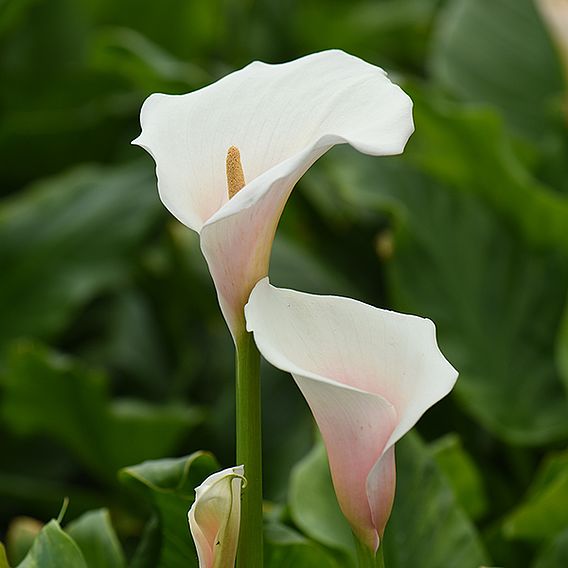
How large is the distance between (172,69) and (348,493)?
1.87 ft

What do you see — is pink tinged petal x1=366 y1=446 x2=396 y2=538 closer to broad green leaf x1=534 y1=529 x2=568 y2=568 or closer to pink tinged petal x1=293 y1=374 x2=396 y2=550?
pink tinged petal x1=293 y1=374 x2=396 y2=550

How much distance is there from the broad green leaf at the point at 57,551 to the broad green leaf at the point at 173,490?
5 cm

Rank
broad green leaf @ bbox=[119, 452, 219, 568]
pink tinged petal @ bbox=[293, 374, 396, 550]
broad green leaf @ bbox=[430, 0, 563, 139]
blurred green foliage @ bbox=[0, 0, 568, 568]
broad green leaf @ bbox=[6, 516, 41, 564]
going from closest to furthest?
pink tinged petal @ bbox=[293, 374, 396, 550], broad green leaf @ bbox=[119, 452, 219, 568], broad green leaf @ bbox=[6, 516, 41, 564], blurred green foliage @ bbox=[0, 0, 568, 568], broad green leaf @ bbox=[430, 0, 563, 139]

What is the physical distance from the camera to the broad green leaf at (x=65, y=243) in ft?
2.94

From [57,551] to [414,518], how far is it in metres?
0.22

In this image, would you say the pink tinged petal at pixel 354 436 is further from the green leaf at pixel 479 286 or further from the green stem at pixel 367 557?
the green leaf at pixel 479 286

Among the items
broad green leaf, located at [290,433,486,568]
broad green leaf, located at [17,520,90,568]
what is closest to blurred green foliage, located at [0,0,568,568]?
broad green leaf, located at [290,433,486,568]

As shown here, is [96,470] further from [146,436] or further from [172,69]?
[172,69]

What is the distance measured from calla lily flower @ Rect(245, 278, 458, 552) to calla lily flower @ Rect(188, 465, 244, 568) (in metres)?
0.03

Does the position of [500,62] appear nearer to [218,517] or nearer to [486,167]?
[486,167]

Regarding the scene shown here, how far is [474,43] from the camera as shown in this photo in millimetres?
1056

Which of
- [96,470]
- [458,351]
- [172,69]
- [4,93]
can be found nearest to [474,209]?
[458,351]

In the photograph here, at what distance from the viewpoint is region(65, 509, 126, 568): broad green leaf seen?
1.69 ft

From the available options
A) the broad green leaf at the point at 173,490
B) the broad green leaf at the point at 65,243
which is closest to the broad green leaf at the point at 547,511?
the broad green leaf at the point at 173,490
